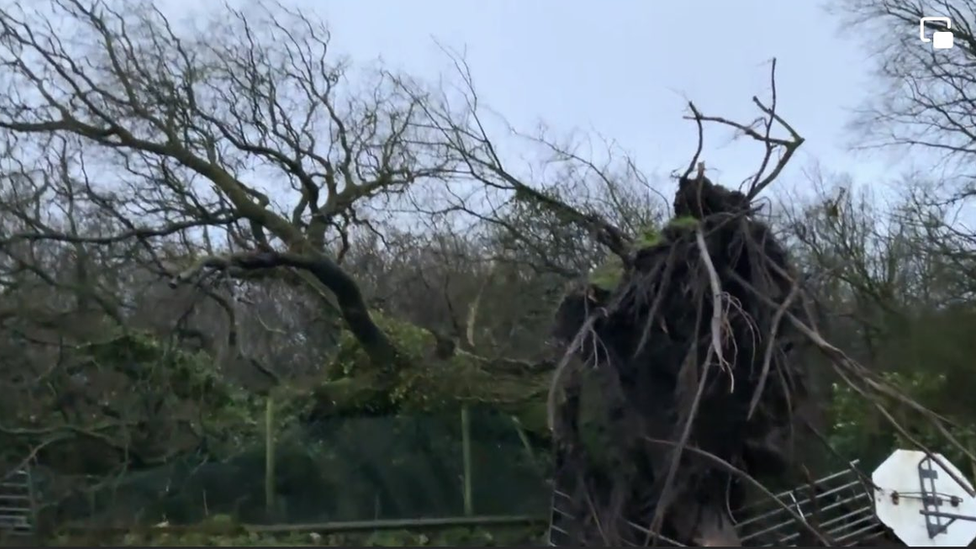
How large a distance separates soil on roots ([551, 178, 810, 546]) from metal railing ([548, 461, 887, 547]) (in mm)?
183

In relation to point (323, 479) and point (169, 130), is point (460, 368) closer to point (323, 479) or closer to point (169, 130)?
point (323, 479)

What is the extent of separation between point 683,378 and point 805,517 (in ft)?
4.98

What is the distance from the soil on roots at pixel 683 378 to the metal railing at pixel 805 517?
18cm

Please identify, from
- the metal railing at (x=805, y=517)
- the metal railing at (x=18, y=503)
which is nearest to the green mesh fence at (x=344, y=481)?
the metal railing at (x=18, y=503)

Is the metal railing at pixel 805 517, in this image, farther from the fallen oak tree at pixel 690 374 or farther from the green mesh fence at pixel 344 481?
the green mesh fence at pixel 344 481

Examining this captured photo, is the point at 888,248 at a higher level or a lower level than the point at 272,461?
higher

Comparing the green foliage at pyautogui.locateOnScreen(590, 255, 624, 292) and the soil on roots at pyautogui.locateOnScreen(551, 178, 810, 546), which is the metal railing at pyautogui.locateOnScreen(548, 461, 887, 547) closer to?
the soil on roots at pyautogui.locateOnScreen(551, 178, 810, 546)

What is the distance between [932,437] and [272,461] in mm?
7126

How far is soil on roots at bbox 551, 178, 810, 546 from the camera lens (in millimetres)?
6559

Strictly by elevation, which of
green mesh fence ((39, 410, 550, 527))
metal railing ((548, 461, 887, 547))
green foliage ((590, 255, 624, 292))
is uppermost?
green foliage ((590, 255, 624, 292))

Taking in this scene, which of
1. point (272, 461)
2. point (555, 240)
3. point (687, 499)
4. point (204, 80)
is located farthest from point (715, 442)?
point (204, 80)

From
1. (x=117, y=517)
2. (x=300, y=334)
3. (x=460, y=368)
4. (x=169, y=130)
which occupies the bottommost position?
(x=117, y=517)

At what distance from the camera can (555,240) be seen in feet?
49.6

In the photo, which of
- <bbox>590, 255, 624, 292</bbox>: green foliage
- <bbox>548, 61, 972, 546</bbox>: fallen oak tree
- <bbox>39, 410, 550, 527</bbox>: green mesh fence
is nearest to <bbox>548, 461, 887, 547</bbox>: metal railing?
<bbox>548, 61, 972, 546</bbox>: fallen oak tree
